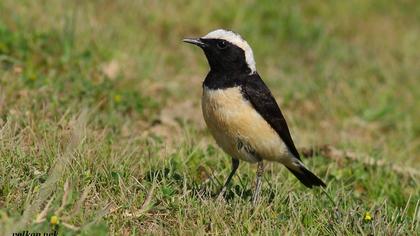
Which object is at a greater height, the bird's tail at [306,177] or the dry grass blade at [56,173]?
the dry grass blade at [56,173]

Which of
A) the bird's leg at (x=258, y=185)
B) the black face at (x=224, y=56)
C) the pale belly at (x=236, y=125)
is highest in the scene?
the black face at (x=224, y=56)

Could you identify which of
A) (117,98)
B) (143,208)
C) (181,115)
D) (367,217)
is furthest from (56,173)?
(181,115)

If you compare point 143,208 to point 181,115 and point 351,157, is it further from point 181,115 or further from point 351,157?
point 181,115

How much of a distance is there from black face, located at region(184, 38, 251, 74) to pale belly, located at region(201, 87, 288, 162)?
286 millimetres

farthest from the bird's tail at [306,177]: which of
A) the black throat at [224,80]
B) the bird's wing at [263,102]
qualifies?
the black throat at [224,80]

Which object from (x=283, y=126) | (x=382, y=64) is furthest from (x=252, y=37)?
(x=283, y=126)

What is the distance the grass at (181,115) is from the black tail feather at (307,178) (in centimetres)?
9

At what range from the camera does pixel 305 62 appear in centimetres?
1118

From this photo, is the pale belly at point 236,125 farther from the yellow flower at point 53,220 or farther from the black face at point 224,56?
the yellow flower at point 53,220

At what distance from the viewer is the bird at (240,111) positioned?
6.01 meters

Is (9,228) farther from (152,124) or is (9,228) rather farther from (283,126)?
(152,124)

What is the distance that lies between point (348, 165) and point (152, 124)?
2.25m

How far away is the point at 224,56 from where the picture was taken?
6359mm

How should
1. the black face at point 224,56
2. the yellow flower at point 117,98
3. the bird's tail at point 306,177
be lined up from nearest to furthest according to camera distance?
the black face at point 224,56
the bird's tail at point 306,177
the yellow flower at point 117,98
